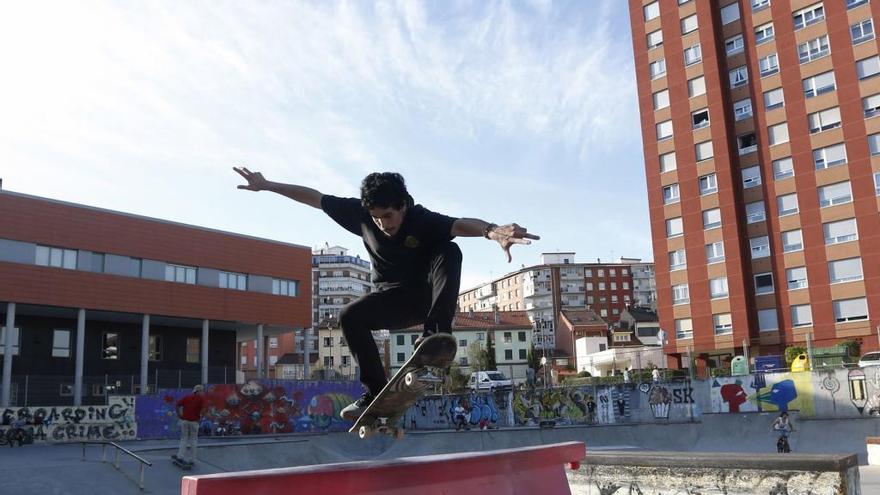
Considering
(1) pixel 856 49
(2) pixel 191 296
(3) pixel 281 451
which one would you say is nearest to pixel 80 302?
(2) pixel 191 296

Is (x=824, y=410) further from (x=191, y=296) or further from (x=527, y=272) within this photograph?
(x=527, y=272)

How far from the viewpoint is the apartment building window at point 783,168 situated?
45.9 m

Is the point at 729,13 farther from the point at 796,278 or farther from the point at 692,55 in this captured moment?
the point at 796,278

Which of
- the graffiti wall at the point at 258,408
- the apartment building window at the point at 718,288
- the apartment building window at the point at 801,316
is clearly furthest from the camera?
the apartment building window at the point at 718,288

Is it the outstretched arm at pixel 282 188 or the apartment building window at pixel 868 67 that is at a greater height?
the apartment building window at pixel 868 67

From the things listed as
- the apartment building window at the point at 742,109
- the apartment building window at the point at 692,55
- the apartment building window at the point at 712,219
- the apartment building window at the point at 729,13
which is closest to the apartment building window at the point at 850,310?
the apartment building window at the point at 712,219

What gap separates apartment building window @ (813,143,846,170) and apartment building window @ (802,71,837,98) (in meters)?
3.68

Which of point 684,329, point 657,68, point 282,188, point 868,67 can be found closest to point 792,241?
point 684,329

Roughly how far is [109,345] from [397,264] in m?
40.8

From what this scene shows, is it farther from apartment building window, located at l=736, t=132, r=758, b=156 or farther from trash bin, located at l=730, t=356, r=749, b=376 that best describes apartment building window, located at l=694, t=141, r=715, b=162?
trash bin, located at l=730, t=356, r=749, b=376

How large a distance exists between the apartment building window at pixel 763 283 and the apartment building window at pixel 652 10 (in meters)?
20.6

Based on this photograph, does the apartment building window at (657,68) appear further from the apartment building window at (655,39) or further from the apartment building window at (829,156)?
the apartment building window at (829,156)

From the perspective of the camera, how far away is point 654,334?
9575 cm

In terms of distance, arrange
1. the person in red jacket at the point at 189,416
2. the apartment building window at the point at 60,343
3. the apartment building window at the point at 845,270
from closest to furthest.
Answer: the person in red jacket at the point at 189,416
the apartment building window at the point at 60,343
the apartment building window at the point at 845,270
